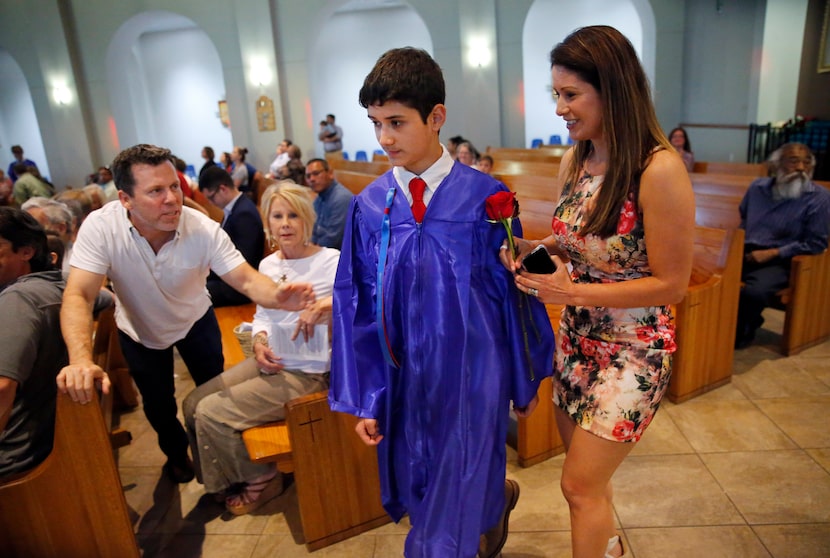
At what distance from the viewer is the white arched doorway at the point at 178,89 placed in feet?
48.4

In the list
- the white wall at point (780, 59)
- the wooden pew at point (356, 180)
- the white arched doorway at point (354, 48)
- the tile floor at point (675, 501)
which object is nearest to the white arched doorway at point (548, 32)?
the white arched doorway at point (354, 48)

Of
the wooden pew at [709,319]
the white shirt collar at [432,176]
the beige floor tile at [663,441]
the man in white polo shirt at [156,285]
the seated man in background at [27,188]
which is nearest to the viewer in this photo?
the white shirt collar at [432,176]

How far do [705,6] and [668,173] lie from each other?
396 inches

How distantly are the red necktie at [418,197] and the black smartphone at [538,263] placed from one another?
26 centimetres

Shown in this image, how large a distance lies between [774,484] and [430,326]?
6.36 ft

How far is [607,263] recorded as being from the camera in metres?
1.44

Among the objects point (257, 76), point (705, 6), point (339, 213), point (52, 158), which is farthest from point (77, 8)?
point (705, 6)

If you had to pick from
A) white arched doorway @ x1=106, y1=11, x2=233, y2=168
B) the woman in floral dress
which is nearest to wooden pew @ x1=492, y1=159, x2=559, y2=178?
the woman in floral dress

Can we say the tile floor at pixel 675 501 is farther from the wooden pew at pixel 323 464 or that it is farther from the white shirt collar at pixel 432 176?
the white shirt collar at pixel 432 176

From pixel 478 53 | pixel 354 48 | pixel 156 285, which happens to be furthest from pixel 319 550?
pixel 354 48

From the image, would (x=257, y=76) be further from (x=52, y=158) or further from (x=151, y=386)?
(x=151, y=386)

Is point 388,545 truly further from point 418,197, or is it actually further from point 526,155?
point 526,155

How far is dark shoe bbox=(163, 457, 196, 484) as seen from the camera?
9.06 feet

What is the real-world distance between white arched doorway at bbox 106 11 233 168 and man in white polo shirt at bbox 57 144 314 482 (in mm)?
13735
